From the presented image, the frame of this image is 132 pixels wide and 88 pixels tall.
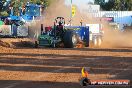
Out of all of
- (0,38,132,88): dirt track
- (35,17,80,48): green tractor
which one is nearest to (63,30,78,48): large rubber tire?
(35,17,80,48): green tractor

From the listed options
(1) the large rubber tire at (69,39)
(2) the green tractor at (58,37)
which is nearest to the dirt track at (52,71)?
(2) the green tractor at (58,37)

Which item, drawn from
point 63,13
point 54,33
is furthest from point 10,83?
point 63,13

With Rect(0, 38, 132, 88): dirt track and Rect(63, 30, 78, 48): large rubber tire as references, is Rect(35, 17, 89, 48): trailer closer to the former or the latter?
Rect(63, 30, 78, 48): large rubber tire

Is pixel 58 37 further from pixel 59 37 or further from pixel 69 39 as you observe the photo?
pixel 69 39

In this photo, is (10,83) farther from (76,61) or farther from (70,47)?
(70,47)

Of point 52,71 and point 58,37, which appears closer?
point 52,71

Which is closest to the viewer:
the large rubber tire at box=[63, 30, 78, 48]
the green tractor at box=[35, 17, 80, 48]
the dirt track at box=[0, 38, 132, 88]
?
the dirt track at box=[0, 38, 132, 88]

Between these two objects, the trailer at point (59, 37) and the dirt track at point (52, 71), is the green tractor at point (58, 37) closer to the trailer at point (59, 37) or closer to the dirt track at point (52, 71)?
the trailer at point (59, 37)

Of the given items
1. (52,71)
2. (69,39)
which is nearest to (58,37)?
(69,39)

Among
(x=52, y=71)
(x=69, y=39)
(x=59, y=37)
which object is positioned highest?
(x=59, y=37)

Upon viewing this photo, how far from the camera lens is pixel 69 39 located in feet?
96.3

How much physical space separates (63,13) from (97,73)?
39.6 metres

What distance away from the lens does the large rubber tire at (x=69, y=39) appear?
29297 millimetres

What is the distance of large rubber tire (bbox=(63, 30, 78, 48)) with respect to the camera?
29297mm
